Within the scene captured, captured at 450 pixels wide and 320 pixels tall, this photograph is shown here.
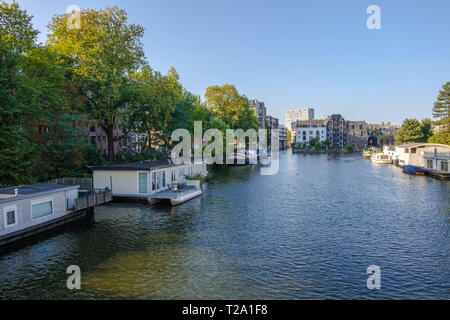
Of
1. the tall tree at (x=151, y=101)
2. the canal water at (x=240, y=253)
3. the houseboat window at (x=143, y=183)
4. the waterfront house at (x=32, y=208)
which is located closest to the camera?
the canal water at (x=240, y=253)

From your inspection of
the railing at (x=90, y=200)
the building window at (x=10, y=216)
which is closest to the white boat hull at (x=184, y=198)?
the railing at (x=90, y=200)

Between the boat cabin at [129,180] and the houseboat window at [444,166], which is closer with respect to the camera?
the boat cabin at [129,180]

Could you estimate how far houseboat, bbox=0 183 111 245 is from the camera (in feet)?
75.9

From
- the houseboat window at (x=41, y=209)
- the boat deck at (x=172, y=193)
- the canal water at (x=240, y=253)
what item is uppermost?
the houseboat window at (x=41, y=209)

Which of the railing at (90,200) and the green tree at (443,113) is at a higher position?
the green tree at (443,113)

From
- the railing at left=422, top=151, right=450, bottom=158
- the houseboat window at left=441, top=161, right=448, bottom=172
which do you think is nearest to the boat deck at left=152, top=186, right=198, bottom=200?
the houseboat window at left=441, top=161, right=448, bottom=172

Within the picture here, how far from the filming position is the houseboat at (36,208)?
23125 millimetres

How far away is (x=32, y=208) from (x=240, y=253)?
54.6 feet

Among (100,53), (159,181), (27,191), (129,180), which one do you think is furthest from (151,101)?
(27,191)

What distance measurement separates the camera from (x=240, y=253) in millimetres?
22906

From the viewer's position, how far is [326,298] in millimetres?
16594

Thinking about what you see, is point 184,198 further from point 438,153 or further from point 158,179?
point 438,153

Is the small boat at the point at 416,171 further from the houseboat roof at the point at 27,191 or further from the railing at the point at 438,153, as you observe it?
the houseboat roof at the point at 27,191
